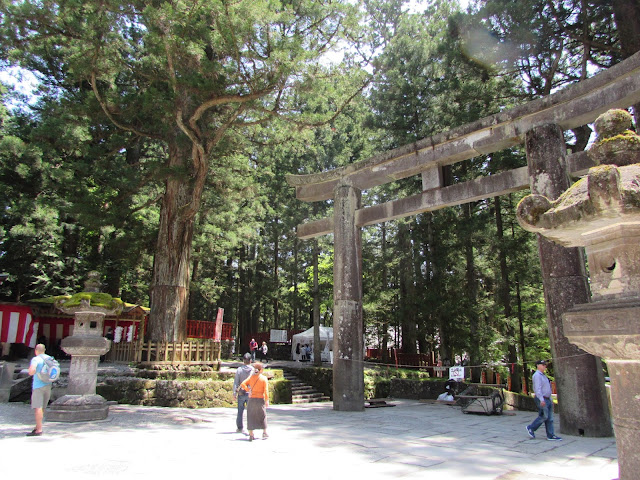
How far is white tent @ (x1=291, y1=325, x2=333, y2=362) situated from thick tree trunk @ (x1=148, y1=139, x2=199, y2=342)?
1154cm

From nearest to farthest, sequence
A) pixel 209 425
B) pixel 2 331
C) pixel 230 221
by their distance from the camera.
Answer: pixel 209 425 < pixel 2 331 < pixel 230 221

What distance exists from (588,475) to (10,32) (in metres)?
15.6

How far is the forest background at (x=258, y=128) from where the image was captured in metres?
10.2

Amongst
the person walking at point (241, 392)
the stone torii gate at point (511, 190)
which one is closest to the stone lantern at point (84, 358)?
the person walking at point (241, 392)

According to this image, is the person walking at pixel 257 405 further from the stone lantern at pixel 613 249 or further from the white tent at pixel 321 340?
the white tent at pixel 321 340

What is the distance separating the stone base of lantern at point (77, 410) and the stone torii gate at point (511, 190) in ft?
15.9

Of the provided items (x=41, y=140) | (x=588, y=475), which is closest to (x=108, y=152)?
(x=41, y=140)

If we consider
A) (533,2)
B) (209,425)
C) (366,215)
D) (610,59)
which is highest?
(533,2)

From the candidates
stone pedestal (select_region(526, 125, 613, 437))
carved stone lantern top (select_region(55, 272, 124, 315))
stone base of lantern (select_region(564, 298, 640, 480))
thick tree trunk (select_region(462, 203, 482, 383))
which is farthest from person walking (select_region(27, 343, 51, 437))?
thick tree trunk (select_region(462, 203, 482, 383))

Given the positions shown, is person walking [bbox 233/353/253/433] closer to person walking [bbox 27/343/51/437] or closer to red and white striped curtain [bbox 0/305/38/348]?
person walking [bbox 27/343/51/437]

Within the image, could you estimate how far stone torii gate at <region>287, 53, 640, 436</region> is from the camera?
6.49 meters

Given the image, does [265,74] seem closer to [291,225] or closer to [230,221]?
[230,221]

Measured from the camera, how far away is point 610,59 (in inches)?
468

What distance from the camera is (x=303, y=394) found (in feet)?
47.7
